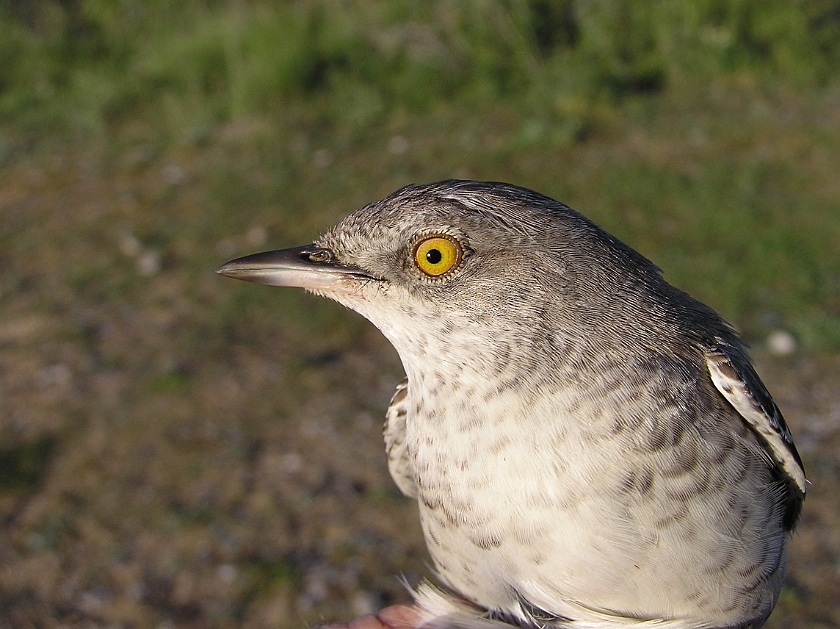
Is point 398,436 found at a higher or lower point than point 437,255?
lower

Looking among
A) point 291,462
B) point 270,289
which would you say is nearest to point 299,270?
point 291,462

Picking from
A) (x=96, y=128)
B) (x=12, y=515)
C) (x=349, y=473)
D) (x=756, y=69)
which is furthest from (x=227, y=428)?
(x=756, y=69)

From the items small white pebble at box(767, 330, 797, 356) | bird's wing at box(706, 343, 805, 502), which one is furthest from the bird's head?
small white pebble at box(767, 330, 797, 356)

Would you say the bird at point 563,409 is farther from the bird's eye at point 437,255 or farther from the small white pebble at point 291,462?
the small white pebble at point 291,462

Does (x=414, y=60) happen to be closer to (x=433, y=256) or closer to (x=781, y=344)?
(x=781, y=344)

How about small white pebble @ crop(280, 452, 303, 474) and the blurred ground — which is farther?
small white pebble @ crop(280, 452, 303, 474)

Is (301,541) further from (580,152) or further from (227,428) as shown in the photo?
(580,152)

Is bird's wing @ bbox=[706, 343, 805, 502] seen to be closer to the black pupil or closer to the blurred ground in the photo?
the black pupil

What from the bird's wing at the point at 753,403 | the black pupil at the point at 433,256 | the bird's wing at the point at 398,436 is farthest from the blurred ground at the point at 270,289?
the black pupil at the point at 433,256
